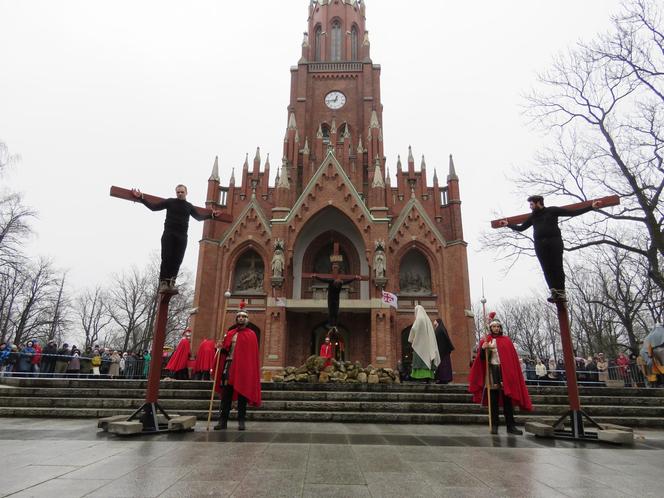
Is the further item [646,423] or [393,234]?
[393,234]

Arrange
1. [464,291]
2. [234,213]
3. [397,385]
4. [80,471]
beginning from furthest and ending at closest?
[234,213], [464,291], [397,385], [80,471]

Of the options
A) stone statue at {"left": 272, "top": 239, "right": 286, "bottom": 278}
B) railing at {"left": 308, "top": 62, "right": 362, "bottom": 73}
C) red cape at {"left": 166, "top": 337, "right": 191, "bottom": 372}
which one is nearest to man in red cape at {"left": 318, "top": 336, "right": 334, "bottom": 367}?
red cape at {"left": 166, "top": 337, "right": 191, "bottom": 372}

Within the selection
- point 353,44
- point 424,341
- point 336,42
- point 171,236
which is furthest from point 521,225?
point 336,42

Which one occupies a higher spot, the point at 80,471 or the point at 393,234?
the point at 393,234

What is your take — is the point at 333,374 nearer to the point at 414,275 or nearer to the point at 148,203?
the point at 148,203

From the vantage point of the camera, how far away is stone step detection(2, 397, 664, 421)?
7.91 metres

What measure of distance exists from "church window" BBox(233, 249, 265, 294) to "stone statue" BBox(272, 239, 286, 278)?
2.68m

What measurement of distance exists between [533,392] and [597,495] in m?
7.04

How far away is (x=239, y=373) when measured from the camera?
19.7 ft

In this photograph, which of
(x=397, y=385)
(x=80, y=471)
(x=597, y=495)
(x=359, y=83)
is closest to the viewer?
(x=597, y=495)

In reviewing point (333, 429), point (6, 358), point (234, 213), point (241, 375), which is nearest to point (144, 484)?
point (241, 375)

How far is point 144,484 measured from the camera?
2896mm

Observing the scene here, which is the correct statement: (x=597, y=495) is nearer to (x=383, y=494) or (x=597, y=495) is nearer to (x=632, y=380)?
(x=383, y=494)

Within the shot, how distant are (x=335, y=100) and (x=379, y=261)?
599 inches
